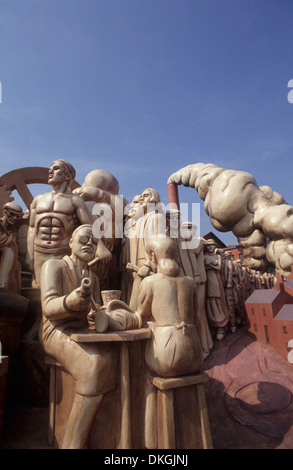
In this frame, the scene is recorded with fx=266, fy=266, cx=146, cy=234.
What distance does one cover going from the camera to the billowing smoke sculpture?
12.1 metres

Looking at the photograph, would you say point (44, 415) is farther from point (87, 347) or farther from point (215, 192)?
point (215, 192)

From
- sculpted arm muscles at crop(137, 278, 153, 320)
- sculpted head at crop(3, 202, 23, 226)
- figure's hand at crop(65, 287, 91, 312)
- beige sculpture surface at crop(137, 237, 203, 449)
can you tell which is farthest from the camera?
sculpted head at crop(3, 202, 23, 226)

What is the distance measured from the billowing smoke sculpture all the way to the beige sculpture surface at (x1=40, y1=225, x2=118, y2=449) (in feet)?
38.2

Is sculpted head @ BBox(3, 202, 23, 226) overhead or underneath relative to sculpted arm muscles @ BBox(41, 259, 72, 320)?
overhead

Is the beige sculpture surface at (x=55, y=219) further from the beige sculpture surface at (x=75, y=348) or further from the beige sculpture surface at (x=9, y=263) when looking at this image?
the beige sculpture surface at (x=75, y=348)

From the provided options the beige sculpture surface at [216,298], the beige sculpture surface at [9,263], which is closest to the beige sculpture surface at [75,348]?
the beige sculpture surface at [9,263]

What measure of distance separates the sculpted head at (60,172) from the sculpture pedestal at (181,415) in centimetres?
271

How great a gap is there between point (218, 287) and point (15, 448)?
3729 mm

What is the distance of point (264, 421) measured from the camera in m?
2.93

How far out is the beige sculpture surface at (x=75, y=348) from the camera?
202 centimetres

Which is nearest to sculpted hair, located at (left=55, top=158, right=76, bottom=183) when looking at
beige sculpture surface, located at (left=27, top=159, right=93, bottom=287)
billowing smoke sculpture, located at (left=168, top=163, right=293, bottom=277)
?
beige sculpture surface, located at (left=27, top=159, right=93, bottom=287)

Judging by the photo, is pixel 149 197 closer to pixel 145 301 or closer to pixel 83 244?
pixel 83 244

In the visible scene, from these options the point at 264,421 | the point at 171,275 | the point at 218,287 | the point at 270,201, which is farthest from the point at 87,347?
the point at 270,201

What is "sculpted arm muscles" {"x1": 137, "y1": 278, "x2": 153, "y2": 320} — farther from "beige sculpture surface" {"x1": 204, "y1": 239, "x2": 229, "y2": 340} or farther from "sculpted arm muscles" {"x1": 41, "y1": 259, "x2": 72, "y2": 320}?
"beige sculpture surface" {"x1": 204, "y1": 239, "x2": 229, "y2": 340}
